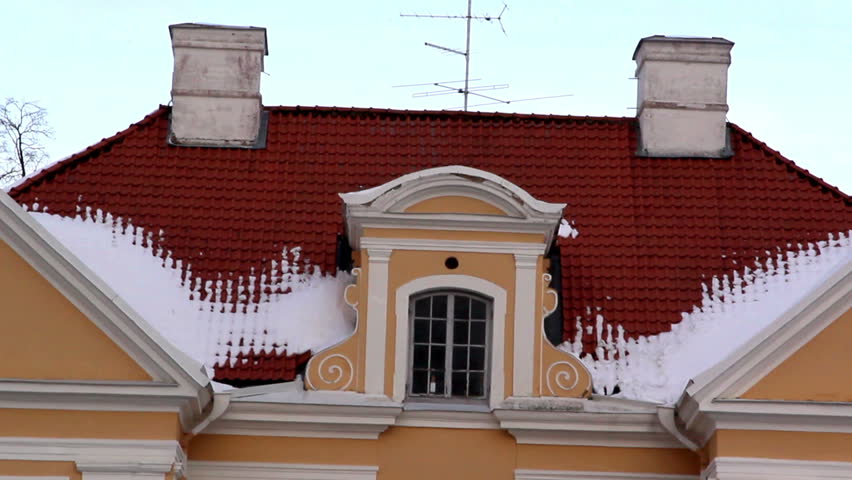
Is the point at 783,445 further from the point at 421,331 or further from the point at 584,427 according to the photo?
the point at 421,331

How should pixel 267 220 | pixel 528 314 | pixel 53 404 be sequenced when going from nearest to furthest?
pixel 53 404
pixel 528 314
pixel 267 220

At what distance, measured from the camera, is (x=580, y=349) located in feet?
70.3

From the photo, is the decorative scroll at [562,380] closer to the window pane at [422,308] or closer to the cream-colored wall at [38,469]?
the window pane at [422,308]

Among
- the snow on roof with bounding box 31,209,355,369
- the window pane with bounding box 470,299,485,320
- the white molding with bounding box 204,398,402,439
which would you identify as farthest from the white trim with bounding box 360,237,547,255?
the white molding with bounding box 204,398,402,439

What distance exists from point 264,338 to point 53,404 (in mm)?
2818

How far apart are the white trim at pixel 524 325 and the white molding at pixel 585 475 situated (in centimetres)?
90

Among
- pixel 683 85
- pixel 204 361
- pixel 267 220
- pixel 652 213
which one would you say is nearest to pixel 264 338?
pixel 204 361

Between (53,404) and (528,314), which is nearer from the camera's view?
(53,404)

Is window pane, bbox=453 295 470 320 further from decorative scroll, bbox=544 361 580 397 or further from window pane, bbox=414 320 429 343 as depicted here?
decorative scroll, bbox=544 361 580 397

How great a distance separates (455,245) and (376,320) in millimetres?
1282

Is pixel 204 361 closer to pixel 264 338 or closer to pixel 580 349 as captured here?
pixel 264 338

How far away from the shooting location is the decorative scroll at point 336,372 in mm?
20656

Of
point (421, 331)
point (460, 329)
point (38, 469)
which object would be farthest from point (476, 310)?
point (38, 469)

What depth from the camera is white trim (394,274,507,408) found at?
68.0 ft
